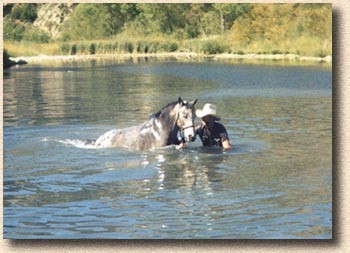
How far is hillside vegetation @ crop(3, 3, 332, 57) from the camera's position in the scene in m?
8.25

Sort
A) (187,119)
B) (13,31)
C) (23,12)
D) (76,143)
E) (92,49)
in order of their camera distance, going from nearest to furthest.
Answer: (23,12) < (13,31) < (187,119) < (92,49) < (76,143)

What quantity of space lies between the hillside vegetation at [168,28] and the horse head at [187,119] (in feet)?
2.25

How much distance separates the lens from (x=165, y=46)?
9.60m

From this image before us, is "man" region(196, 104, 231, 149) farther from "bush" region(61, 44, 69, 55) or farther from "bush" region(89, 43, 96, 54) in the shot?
"bush" region(61, 44, 69, 55)

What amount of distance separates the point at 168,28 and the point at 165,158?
50.4 inches

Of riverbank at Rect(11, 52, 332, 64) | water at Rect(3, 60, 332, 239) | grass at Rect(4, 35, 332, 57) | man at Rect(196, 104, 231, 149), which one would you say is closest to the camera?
water at Rect(3, 60, 332, 239)

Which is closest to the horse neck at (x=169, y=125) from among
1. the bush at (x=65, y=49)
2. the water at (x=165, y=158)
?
the water at (x=165, y=158)

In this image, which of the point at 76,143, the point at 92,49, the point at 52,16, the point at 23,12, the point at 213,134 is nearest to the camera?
the point at 23,12

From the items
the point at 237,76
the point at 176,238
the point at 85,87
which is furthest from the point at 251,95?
the point at 176,238

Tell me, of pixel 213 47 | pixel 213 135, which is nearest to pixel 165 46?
pixel 213 47

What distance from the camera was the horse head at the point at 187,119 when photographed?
902 cm

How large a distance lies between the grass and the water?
0.34 metres

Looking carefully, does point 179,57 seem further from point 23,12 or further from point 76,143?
point 23,12

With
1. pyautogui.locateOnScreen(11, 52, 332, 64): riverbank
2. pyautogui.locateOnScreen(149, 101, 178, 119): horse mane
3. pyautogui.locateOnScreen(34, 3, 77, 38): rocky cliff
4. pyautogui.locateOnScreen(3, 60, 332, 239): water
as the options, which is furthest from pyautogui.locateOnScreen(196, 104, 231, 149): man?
pyautogui.locateOnScreen(34, 3, 77, 38): rocky cliff
